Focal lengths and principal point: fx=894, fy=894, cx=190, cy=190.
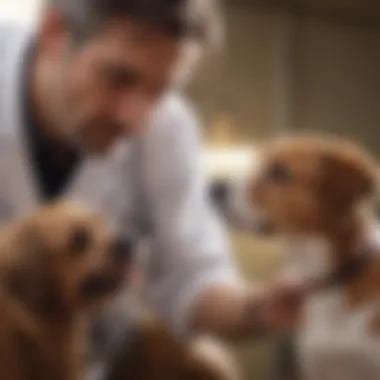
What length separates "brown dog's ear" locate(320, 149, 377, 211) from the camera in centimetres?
117

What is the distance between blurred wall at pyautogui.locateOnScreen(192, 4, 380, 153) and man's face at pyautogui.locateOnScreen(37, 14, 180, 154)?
0.06 metres

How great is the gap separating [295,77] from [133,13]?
0.24m

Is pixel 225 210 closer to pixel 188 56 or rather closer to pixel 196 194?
pixel 196 194

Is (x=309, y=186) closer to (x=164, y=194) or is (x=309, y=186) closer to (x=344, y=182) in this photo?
(x=344, y=182)

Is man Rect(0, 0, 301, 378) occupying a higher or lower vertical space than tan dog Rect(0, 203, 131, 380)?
higher

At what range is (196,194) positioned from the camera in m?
1.14

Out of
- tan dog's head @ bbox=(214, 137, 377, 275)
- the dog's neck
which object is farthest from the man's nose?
the dog's neck

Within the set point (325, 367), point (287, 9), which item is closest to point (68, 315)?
point (325, 367)

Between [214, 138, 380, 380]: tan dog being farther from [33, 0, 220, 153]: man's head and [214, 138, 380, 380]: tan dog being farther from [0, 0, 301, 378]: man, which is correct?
[33, 0, 220, 153]: man's head

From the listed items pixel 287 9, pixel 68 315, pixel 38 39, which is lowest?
pixel 68 315

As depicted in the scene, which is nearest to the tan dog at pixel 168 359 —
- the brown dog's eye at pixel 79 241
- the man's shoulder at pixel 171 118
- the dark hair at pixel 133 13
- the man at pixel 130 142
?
the man at pixel 130 142

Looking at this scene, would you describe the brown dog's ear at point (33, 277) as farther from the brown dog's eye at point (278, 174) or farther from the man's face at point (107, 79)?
the brown dog's eye at point (278, 174)

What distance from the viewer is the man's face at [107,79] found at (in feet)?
3.65

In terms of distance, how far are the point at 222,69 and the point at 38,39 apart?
239mm
